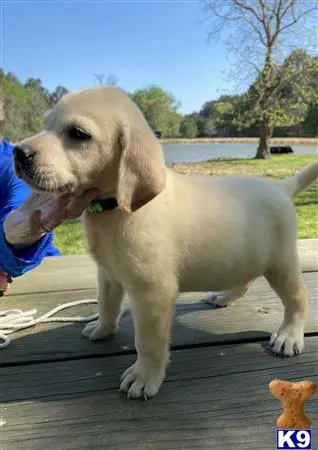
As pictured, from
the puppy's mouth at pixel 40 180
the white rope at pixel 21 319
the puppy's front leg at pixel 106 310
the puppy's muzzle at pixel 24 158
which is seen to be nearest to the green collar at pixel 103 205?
the puppy's mouth at pixel 40 180

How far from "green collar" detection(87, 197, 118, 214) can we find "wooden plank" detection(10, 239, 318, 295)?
86cm

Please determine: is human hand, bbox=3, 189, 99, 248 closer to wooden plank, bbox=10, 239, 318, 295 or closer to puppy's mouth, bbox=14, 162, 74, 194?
puppy's mouth, bbox=14, 162, 74, 194

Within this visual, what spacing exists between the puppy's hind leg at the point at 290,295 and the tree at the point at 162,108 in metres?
19.1

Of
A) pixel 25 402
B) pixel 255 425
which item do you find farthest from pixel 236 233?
pixel 25 402

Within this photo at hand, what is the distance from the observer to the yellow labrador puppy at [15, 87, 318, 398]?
4.12ft

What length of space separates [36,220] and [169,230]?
0.46 meters

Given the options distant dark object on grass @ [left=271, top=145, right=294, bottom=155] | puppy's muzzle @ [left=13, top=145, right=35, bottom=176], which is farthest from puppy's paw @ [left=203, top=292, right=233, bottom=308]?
distant dark object on grass @ [left=271, top=145, right=294, bottom=155]

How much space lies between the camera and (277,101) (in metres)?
15.9

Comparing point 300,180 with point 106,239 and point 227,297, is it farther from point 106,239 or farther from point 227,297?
point 106,239

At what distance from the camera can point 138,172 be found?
4.10 ft

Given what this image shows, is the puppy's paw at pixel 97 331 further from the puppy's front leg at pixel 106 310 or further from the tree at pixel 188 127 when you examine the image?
the tree at pixel 188 127

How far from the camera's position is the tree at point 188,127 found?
3056cm

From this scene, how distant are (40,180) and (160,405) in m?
0.69

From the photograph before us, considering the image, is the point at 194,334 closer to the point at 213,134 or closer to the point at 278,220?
the point at 278,220
